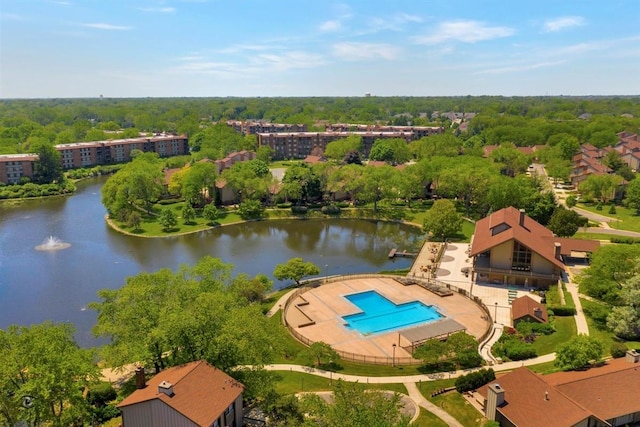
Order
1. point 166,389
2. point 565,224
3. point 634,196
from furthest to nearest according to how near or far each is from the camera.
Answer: point 634,196, point 565,224, point 166,389

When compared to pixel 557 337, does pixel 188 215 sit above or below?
above

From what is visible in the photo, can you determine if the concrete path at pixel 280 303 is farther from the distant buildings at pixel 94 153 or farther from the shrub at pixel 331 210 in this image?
the distant buildings at pixel 94 153

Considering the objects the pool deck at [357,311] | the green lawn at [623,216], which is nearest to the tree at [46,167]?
the pool deck at [357,311]

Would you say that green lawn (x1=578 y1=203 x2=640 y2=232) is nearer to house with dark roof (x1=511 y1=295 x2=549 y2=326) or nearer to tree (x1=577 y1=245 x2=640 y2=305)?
tree (x1=577 y1=245 x2=640 y2=305)

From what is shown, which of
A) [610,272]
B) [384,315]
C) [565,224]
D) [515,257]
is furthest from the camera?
[565,224]

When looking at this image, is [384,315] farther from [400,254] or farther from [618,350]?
[400,254]

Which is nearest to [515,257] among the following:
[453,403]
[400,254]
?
[400,254]

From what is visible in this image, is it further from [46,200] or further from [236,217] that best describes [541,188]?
[46,200]
